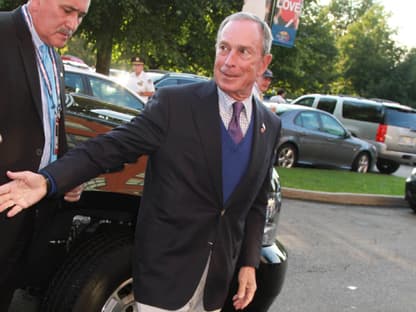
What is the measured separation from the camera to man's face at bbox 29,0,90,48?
2023 mm

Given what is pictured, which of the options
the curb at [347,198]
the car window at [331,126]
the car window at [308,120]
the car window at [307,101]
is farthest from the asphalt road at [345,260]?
the car window at [307,101]

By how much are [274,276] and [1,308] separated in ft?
4.52

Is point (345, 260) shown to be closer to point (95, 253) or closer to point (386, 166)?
point (95, 253)

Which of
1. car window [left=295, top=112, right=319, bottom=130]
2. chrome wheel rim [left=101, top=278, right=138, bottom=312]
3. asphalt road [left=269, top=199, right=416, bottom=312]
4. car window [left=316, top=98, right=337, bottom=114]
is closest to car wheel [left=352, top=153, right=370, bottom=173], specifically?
car window [left=295, top=112, right=319, bottom=130]

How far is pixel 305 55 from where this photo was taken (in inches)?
1063

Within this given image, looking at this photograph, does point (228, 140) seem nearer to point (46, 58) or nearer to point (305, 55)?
point (46, 58)

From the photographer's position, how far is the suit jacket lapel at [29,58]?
203 cm

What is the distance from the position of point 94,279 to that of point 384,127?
13.7 metres

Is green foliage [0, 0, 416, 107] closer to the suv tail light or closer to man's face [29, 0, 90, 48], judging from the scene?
the suv tail light

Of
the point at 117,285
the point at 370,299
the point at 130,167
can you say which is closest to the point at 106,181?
the point at 130,167

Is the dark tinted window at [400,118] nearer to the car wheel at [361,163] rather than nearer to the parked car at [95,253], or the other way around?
the car wheel at [361,163]

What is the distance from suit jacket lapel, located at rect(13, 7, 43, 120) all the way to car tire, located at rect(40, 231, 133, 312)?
91 cm

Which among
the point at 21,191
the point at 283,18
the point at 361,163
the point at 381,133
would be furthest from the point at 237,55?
the point at 381,133

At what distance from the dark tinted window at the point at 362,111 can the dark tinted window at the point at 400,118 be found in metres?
0.20
